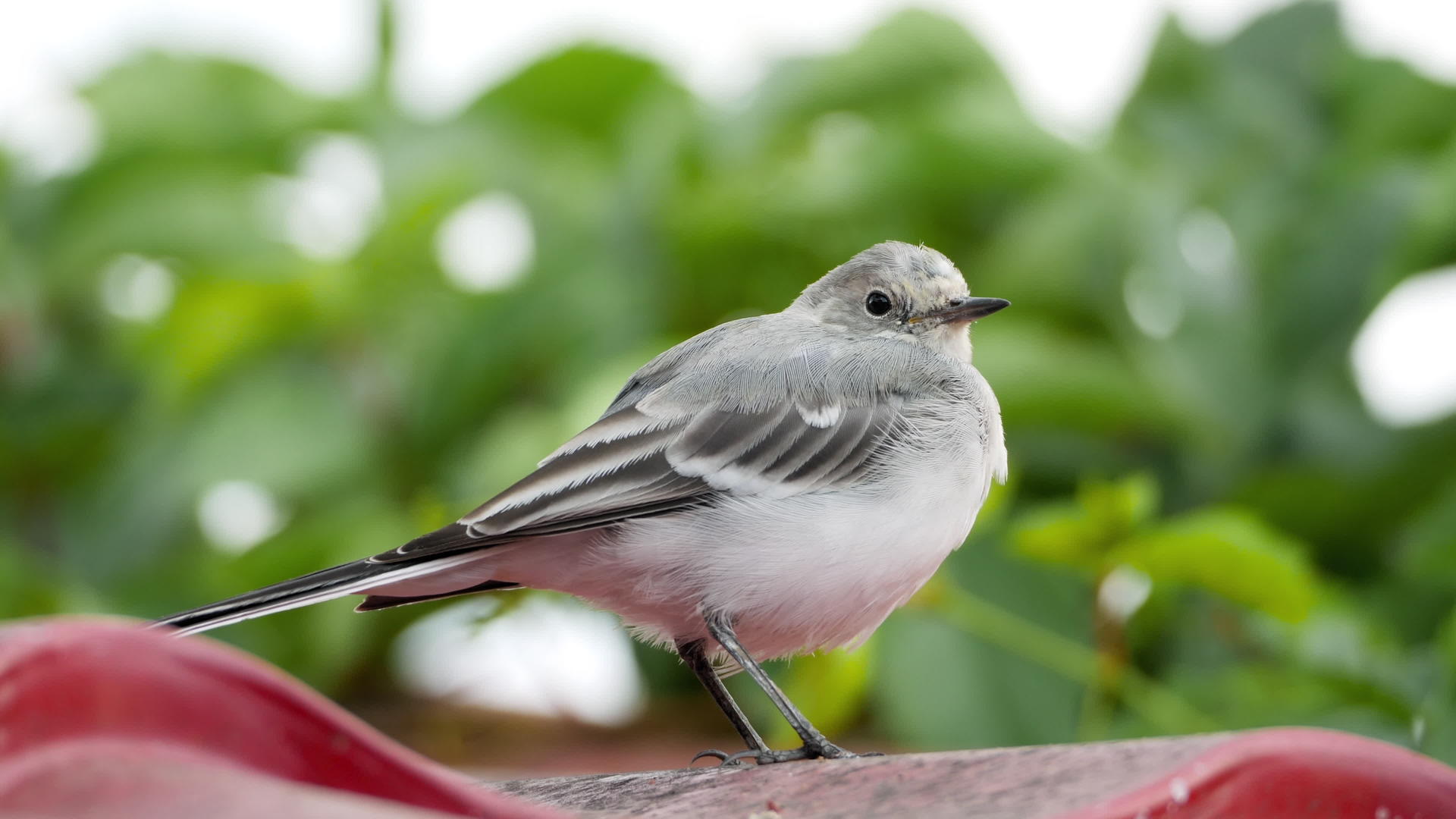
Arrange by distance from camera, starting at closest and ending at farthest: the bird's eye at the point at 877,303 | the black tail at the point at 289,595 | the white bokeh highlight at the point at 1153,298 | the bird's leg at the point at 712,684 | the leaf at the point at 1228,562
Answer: the black tail at the point at 289,595 < the bird's leg at the point at 712,684 < the leaf at the point at 1228,562 < the bird's eye at the point at 877,303 < the white bokeh highlight at the point at 1153,298

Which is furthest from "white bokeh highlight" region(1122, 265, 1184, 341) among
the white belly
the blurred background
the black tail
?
the black tail

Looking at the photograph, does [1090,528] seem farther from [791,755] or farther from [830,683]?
[791,755]

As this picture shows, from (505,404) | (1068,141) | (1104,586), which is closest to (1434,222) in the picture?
(1068,141)

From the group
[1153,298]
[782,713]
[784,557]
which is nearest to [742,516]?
[784,557]

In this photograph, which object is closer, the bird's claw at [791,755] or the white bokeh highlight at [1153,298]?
the bird's claw at [791,755]

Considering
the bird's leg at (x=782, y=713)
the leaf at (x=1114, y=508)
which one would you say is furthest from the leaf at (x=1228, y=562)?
the bird's leg at (x=782, y=713)

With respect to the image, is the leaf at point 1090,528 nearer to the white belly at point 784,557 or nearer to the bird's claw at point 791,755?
the white belly at point 784,557

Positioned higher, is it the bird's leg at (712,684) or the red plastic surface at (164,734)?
the bird's leg at (712,684)
